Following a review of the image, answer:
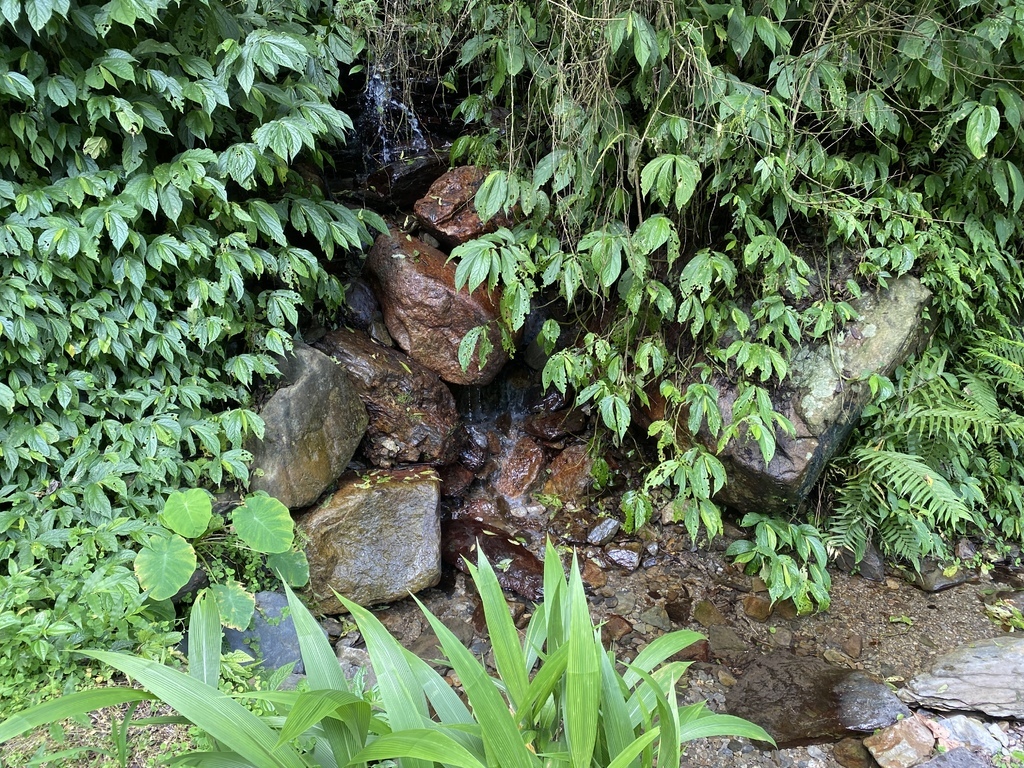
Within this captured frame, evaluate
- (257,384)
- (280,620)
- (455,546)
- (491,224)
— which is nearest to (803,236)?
(491,224)

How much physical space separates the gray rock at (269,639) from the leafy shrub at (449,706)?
1.18 meters

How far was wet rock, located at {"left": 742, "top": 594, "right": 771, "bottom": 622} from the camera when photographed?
3639mm

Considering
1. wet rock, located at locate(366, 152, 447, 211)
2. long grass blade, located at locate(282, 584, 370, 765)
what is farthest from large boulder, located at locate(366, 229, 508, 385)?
long grass blade, located at locate(282, 584, 370, 765)

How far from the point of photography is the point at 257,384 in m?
3.40

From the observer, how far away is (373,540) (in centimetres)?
360

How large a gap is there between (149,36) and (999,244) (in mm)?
4976

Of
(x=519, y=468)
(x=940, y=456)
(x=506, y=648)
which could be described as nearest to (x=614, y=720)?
(x=506, y=648)

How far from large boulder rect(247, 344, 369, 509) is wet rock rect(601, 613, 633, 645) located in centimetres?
185

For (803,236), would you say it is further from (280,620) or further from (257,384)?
(280,620)

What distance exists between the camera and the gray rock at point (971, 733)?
266 cm

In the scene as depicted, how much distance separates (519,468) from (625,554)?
106 centimetres

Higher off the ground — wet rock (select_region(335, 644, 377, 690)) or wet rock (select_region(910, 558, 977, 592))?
wet rock (select_region(335, 644, 377, 690))

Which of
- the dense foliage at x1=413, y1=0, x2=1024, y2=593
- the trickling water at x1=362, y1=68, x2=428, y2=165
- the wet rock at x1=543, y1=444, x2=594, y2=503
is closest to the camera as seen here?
the dense foliage at x1=413, y1=0, x2=1024, y2=593

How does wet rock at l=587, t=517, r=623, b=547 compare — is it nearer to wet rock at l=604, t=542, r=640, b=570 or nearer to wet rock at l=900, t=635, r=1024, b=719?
wet rock at l=604, t=542, r=640, b=570
